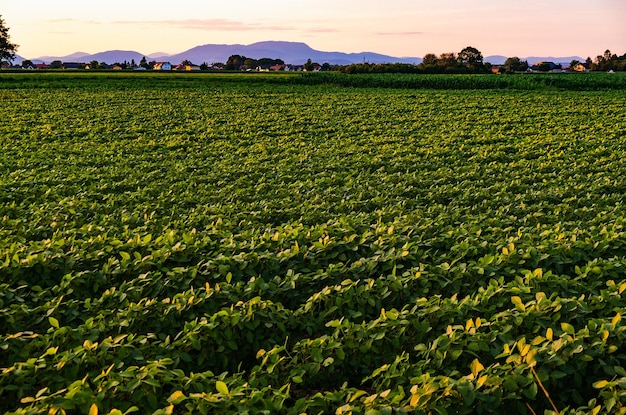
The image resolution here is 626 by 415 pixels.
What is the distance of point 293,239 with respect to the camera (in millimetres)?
7555

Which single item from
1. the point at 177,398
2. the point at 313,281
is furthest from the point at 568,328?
the point at 177,398

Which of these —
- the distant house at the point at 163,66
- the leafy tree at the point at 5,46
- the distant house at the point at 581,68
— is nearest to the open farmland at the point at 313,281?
the leafy tree at the point at 5,46

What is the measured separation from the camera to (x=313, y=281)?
6.38 m

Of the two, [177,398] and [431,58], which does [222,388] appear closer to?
[177,398]

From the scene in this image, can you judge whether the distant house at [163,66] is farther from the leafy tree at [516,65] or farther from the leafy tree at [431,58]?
the leafy tree at [516,65]

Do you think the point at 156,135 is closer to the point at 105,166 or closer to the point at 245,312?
the point at 105,166

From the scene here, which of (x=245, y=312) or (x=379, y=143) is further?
(x=379, y=143)

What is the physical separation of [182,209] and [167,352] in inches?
212

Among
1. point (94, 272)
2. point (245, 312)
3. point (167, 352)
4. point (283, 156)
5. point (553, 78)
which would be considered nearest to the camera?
point (167, 352)

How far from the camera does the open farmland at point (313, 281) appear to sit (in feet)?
13.6

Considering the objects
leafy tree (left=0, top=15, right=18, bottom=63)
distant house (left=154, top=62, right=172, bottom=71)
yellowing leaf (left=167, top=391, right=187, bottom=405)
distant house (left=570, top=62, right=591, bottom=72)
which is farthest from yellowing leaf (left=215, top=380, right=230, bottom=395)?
distant house (left=154, top=62, right=172, bottom=71)

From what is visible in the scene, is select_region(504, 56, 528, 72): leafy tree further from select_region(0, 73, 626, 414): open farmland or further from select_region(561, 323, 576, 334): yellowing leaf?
select_region(561, 323, 576, 334): yellowing leaf

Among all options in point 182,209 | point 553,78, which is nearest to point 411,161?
point 182,209

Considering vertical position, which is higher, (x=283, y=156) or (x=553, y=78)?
(x=553, y=78)
